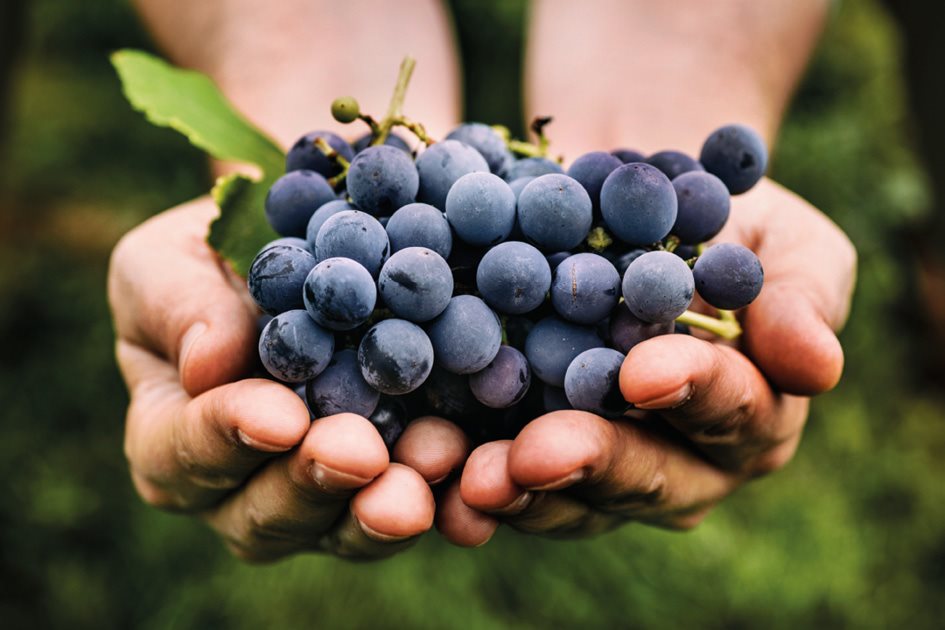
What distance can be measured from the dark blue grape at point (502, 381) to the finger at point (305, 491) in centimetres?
14

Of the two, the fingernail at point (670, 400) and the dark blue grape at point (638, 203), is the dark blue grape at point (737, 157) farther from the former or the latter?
the fingernail at point (670, 400)

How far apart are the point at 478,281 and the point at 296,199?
0.29m

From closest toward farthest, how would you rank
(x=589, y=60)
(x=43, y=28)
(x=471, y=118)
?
1. (x=589, y=60)
2. (x=471, y=118)
3. (x=43, y=28)

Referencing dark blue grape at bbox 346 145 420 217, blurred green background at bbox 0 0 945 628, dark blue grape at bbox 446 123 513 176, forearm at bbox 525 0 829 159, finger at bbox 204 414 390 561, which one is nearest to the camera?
finger at bbox 204 414 390 561

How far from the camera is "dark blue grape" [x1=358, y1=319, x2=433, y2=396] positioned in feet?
2.81

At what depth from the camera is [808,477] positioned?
2352 millimetres

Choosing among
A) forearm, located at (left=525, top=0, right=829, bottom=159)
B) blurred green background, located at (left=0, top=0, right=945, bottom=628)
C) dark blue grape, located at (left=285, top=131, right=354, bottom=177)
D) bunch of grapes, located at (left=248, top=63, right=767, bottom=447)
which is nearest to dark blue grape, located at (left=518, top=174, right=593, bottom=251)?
bunch of grapes, located at (left=248, top=63, right=767, bottom=447)

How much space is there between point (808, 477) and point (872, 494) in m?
0.24

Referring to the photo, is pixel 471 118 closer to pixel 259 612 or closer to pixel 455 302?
pixel 259 612

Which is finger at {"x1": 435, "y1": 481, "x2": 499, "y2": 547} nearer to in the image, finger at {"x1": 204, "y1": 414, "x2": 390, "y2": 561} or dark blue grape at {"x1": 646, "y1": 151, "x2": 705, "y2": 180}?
finger at {"x1": 204, "y1": 414, "x2": 390, "y2": 561}

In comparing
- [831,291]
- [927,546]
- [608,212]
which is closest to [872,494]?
[927,546]

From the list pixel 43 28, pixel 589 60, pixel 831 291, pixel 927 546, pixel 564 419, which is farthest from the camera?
pixel 43 28

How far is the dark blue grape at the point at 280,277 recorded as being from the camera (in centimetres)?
91

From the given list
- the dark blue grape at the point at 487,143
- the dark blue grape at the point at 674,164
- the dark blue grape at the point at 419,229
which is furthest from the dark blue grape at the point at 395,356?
the dark blue grape at the point at 674,164
